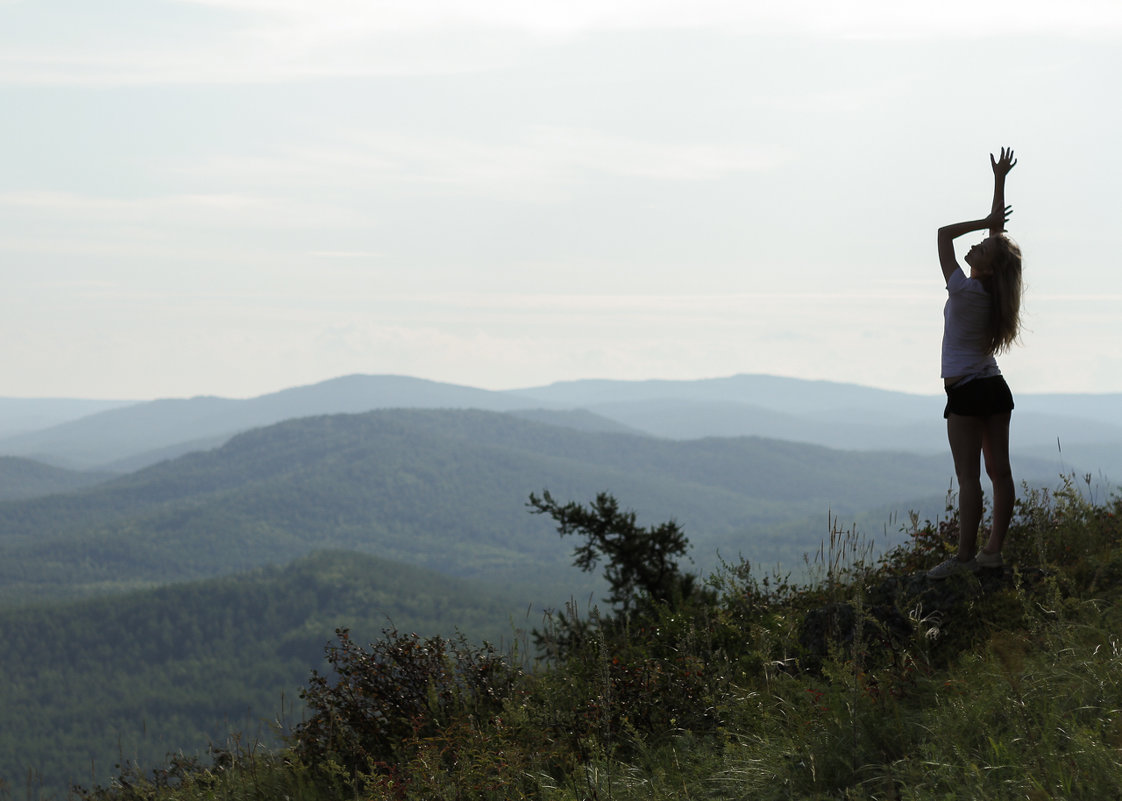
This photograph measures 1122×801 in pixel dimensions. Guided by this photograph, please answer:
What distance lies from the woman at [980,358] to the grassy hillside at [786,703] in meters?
0.44

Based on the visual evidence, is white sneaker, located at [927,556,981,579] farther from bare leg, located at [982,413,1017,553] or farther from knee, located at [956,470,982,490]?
knee, located at [956,470,982,490]

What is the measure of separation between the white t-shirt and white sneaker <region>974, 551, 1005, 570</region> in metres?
1.26

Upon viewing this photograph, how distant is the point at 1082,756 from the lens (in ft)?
11.6

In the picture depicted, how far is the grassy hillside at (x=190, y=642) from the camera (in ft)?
468

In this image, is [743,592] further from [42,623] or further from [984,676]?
[42,623]

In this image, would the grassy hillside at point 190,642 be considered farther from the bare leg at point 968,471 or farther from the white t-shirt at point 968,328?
the white t-shirt at point 968,328

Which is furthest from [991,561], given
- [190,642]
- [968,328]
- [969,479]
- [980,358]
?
[190,642]

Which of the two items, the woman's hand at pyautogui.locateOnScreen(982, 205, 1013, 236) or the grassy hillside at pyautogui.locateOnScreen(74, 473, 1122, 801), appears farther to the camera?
the woman's hand at pyautogui.locateOnScreen(982, 205, 1013, 236)

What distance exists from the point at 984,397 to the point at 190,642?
604 feet

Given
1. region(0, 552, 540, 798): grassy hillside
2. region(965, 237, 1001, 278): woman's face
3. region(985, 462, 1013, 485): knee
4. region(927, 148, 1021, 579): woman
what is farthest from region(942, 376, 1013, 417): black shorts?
region(0, 552, 540, 798): grassy hillside

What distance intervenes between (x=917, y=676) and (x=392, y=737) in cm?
408

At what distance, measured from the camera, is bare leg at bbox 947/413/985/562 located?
20.2 feet

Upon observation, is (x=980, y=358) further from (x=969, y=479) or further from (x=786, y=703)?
(x=786, y=703)

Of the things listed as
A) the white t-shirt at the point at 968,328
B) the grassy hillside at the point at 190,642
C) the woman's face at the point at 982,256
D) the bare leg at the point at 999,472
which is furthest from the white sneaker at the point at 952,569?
the grassy hillside at the point at 190,642
